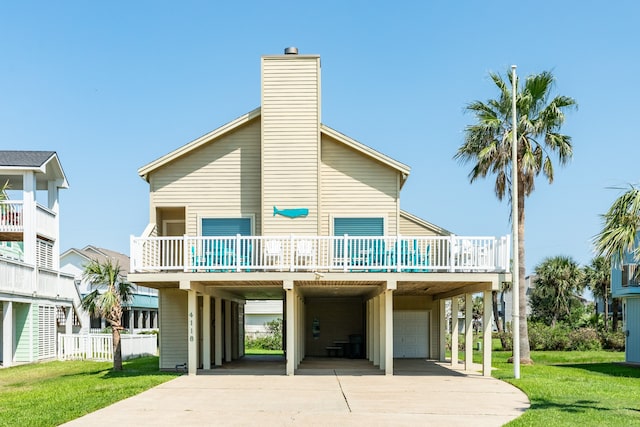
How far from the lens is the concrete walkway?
1378cm

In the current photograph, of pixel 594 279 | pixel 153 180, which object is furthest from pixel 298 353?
pixel 594 279

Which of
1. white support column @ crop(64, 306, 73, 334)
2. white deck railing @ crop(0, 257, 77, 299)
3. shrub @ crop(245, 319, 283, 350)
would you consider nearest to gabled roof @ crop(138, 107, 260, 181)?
white deck railing @ crop(0, 257, 77, 299)

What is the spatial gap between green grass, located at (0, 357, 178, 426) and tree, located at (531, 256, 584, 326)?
130 ft

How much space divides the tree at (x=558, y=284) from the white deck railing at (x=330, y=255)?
132 ft

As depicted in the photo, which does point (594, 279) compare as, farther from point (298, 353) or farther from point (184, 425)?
point (184, 425)

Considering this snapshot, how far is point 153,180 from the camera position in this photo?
26.2 metres

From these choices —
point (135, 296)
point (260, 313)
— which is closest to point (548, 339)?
point (260, 313)

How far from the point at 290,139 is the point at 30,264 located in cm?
1312

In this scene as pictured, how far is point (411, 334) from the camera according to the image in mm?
31844

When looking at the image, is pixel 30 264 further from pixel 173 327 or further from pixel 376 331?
pixel 376 331

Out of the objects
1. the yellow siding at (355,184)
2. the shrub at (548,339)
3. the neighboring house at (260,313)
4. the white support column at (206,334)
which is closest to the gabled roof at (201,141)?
the yellow siding at (355,184)

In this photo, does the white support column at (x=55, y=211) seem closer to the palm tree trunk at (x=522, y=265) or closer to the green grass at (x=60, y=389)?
the green grass at (x=60, y=389)

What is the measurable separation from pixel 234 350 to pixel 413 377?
11906 mm

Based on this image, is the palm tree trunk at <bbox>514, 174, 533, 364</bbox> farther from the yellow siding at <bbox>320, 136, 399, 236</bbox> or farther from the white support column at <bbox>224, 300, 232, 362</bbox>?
the white support column at <bbox>224, 300, 232, 362</bbox>
